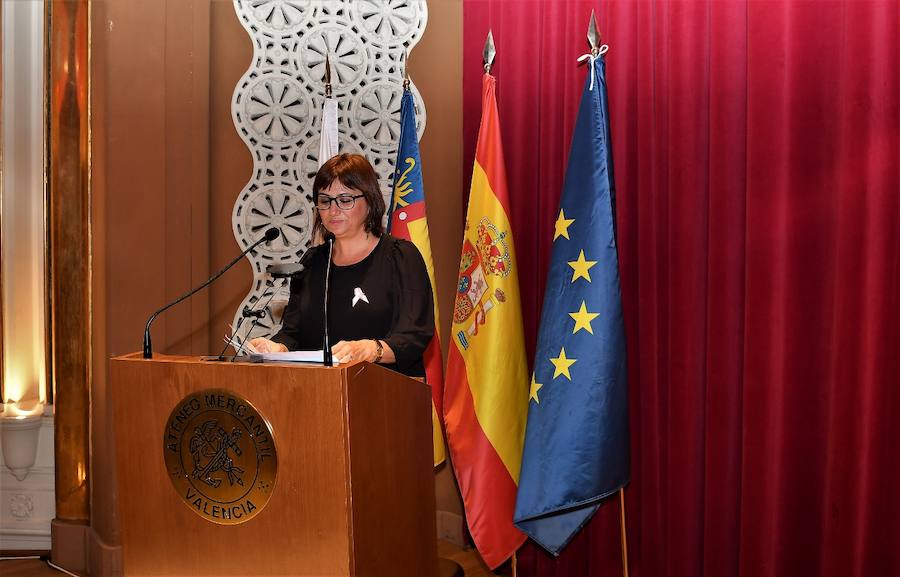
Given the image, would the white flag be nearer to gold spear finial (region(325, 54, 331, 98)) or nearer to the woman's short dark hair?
gold spear finial (region(325, 54, 331, 98))

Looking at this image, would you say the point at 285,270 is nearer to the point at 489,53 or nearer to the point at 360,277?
the point at 360,277

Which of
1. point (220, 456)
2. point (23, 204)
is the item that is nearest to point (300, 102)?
point (23, 204)

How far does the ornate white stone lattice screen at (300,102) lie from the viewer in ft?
10.4

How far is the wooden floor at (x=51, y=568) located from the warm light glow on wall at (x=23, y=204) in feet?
2.00

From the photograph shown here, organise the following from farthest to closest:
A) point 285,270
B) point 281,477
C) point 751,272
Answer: point 751,272, point 285,270, point 281,477

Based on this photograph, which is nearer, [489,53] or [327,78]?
[489,53]

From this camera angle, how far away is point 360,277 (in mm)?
1970

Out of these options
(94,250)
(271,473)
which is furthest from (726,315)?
(94,250)

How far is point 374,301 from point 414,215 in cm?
104

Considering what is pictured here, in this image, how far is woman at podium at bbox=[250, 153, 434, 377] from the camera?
1.93 meters

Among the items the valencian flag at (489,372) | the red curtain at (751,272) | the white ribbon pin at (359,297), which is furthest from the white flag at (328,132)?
the white ribbon pin at (359,297)

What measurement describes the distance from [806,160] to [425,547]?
1.54m

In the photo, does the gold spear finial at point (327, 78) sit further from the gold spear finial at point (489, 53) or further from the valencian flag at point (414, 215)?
the gold spear finial at point (489, 53)

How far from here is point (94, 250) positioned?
2826 millimetres
